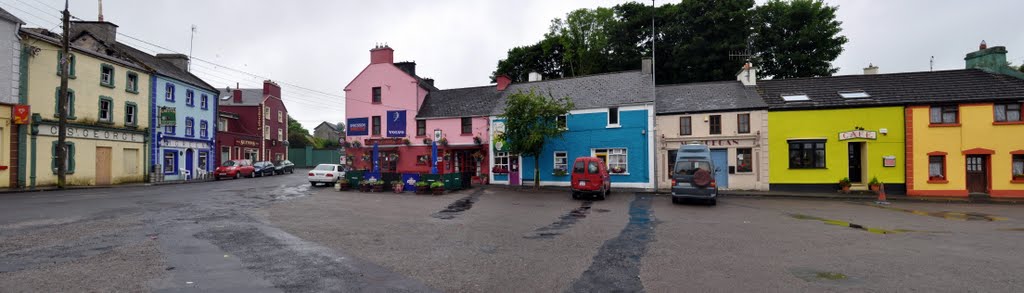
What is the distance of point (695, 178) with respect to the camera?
17016 mm

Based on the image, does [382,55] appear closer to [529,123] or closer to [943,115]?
[529,123]

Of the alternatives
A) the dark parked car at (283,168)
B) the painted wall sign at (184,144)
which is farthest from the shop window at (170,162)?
the dark parked car at (283,168)

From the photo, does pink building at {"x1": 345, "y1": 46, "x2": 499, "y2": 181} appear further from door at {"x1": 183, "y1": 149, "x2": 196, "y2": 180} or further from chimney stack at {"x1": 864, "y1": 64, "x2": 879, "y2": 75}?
chimney stack at {"x1": 864, "y1": 64, "x2": 879, "y2": 75}

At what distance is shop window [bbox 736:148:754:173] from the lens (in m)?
23.7

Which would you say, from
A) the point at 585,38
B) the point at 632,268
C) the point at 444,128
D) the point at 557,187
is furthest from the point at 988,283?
the point at 585,38

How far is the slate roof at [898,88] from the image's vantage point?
21.7m

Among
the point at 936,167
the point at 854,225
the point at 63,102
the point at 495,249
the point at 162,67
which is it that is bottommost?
the point at 854,225

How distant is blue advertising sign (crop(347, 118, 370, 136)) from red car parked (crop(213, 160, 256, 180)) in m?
9.28

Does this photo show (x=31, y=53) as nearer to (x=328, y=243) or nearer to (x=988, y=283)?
(x=328, y=243)

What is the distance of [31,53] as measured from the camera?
22938mm

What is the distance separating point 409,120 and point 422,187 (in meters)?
10.3

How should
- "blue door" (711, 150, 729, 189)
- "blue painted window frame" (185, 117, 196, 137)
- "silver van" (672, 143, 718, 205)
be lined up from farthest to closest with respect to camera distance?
1. "blue painted window frame" (185, 117, 196, 137)
2. "blue door" (711, 150, 729, 189)
3. "silver van" (672, 143, 718, 205)

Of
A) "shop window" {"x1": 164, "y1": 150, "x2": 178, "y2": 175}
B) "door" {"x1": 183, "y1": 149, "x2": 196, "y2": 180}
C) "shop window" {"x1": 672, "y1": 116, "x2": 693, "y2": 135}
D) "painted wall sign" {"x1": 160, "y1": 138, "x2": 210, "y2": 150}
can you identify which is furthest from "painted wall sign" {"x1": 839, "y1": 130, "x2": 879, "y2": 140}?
"door" {"x1": 183, "y1": 149, "x2": 196, "y2": 180}

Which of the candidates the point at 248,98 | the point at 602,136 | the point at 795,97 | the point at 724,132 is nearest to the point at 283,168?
the point at 248,98
